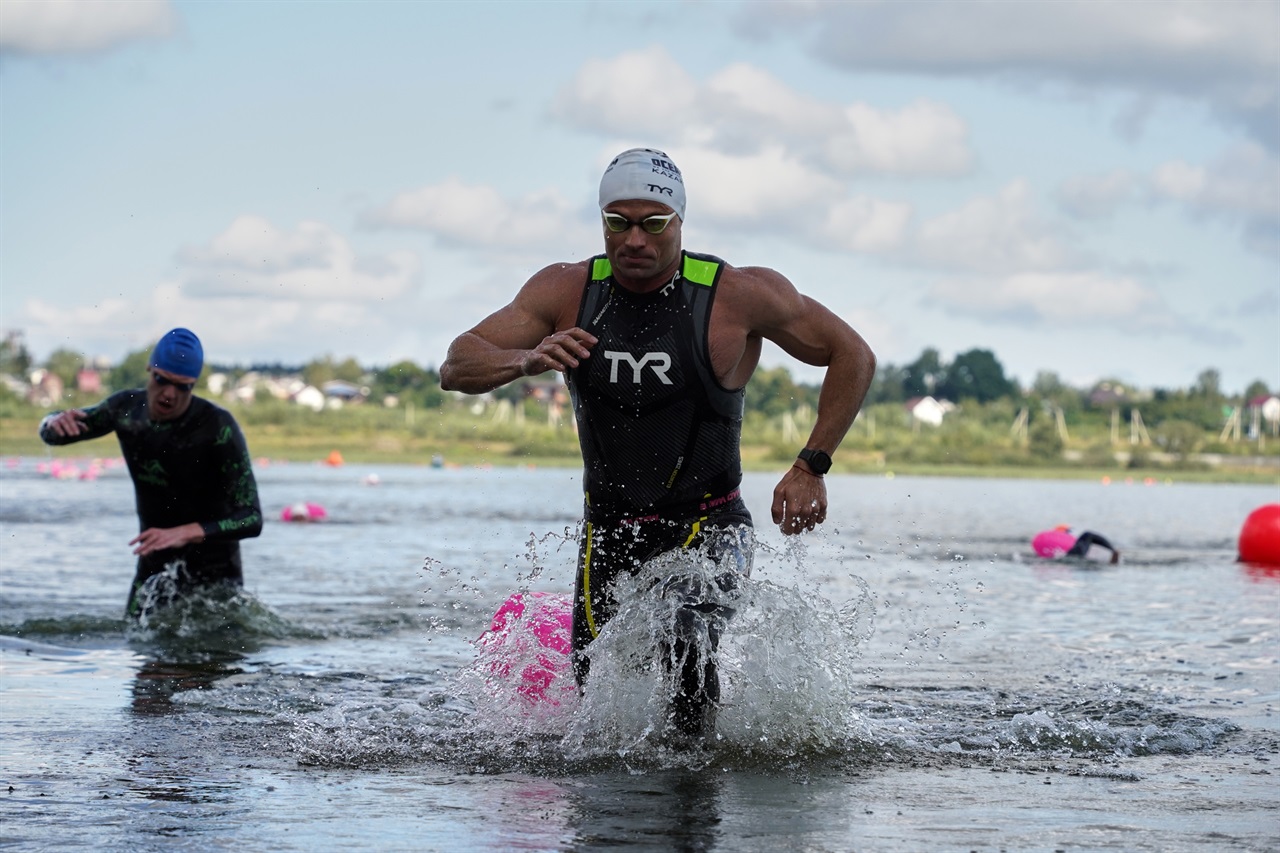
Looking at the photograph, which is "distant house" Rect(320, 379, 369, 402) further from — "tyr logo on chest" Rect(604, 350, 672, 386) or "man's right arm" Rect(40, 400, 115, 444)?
"tyr logo on chest" Rect(604, 350, 672, 386)

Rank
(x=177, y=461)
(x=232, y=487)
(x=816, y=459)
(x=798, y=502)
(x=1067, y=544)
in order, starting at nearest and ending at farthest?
(x=798, y=502), (x=816, y=459), (x=177, y=461), (x=232, y=487), (x=1067, y=544)

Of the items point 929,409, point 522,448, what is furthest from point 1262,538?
point 929,409

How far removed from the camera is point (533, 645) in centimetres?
746

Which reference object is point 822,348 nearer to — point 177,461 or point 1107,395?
point 177,461

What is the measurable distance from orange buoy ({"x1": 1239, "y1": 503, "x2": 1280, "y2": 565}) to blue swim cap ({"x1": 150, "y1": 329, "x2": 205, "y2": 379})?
51.1 ft

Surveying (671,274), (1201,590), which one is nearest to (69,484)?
(1201,590)

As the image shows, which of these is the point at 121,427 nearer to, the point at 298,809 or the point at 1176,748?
the point at 298,809

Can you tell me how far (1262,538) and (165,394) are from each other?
15.7 metres

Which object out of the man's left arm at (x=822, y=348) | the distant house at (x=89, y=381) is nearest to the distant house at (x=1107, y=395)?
the distant house at (x=89, y=381)

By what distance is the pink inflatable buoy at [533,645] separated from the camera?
7.16 meters

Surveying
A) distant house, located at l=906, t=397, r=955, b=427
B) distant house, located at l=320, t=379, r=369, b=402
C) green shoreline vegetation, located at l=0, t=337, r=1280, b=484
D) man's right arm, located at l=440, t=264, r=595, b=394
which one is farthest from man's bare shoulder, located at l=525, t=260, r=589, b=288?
distant house, located at l=320, t=379, r=369, b=402

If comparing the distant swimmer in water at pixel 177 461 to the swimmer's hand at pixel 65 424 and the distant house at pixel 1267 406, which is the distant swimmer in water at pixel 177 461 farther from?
the distant house at pixel 1267 406

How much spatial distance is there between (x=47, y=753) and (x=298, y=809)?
1.53 m

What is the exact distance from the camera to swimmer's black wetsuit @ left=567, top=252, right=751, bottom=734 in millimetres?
6008
